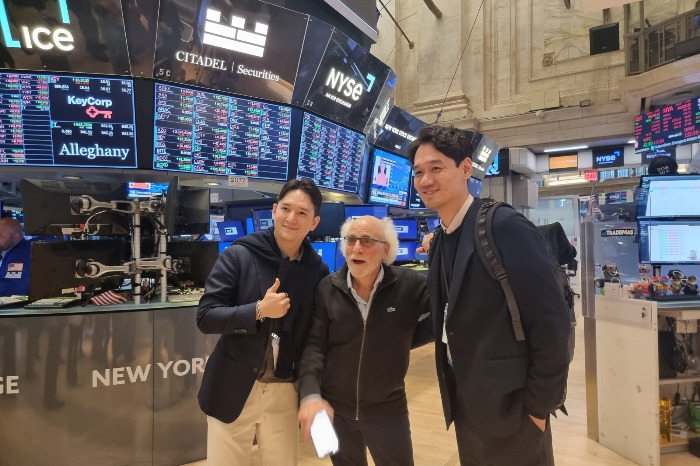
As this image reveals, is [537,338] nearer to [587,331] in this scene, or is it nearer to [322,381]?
[322,381]

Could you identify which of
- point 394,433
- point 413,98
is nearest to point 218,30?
point 394,433

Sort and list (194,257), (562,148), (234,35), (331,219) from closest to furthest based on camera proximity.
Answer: (194,257), (234,35), (331,219), (562,148)

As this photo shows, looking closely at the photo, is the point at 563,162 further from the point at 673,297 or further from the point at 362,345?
the point at 362,345

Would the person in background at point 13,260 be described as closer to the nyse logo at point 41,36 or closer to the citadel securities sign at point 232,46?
the nyse logo at point 41,36

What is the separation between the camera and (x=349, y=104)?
5.14 m

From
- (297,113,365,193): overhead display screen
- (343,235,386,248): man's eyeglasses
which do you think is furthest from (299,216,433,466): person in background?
(297,113,365,193): overhead display screen

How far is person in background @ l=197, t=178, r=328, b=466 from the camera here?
1744 mm

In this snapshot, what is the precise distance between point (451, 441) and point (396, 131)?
4.84 meters

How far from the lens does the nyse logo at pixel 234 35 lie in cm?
371

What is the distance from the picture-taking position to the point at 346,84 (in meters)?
4.95

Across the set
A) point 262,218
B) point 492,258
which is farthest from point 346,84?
point 492,258

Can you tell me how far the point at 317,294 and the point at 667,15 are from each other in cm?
1176

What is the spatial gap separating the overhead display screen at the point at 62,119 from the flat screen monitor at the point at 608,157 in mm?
10749

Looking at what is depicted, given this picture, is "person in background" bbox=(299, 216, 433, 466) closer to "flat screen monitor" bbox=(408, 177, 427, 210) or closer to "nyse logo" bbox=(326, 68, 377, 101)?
"nyse logo" bbox=(326, 68, 377, 101)
